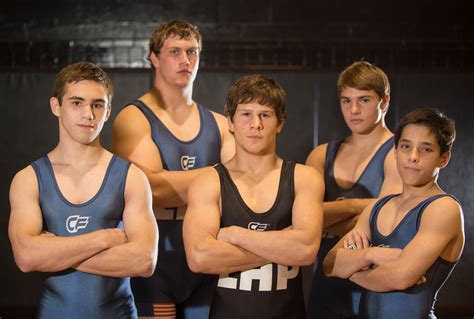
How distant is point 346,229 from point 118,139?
45.3 inches

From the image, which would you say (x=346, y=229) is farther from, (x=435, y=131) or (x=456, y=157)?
(x=456, y=157)

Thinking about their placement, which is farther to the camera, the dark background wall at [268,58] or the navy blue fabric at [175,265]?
the dark background wall at [268,58]

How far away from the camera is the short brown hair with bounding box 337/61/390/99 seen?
3938mm

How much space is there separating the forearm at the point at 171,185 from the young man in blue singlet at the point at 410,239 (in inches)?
29.4

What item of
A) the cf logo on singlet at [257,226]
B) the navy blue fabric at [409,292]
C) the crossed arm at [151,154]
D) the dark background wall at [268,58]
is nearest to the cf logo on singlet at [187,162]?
the crossed arm at [151,154]

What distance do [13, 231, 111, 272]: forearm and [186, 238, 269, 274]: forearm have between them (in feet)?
1.12

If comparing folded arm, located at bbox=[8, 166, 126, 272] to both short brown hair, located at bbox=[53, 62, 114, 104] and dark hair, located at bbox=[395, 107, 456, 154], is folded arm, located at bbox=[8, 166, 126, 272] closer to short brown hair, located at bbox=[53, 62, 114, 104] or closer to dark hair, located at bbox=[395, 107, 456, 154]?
short brown hair, located at bbox=[53, 62, 114, 104]

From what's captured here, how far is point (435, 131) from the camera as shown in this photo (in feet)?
10.6

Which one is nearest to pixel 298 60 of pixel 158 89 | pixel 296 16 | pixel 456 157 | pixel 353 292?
pixel 296 16

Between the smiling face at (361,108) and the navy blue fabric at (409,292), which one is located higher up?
the smiling face at (361,108)

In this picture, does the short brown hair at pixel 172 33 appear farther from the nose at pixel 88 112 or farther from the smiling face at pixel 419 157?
the smiling face at pixel 419 157

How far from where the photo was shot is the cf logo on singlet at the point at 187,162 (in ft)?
12.9

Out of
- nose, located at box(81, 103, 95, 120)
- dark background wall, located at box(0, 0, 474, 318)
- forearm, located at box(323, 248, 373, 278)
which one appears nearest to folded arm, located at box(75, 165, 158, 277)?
nose, located at box(81, 103, 95, 120)

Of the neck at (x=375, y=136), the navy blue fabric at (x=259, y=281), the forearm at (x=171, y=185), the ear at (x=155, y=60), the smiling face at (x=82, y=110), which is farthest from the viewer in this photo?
the ear at (x=155, y=60)
